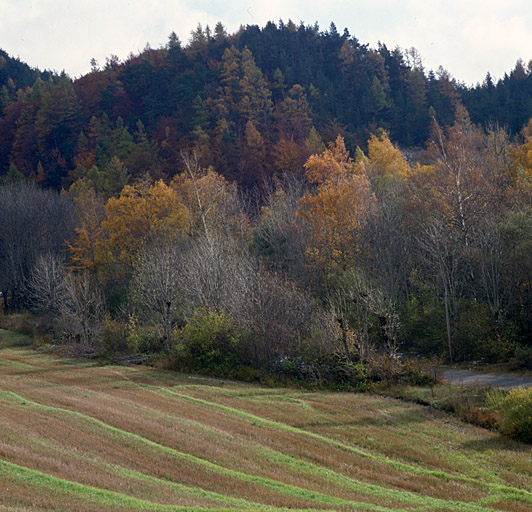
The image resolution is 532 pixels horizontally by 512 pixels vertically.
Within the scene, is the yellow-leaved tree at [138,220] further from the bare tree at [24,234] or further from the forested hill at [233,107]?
the forested hill at [233,107]

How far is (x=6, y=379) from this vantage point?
25.5 m

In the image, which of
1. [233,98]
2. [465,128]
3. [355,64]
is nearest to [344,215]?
[465,128]

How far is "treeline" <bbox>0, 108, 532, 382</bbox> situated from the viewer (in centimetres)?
2647

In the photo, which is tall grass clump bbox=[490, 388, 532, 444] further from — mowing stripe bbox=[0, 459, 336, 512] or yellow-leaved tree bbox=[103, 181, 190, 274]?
yellow-leaved tree bbox=[103, 181, 190, 274]

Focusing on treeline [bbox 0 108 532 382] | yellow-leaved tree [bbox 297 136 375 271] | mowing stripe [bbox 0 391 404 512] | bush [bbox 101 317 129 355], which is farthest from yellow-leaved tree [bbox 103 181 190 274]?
mowing stripe [bbox 0 391 404 512]

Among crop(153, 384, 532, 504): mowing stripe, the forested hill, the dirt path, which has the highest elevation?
the forested hill

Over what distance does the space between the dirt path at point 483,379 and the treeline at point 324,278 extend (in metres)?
1.88

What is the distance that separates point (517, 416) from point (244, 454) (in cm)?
823

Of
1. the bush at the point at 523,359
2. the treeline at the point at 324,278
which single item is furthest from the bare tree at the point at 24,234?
the bush at the point at 523,359

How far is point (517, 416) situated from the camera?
16.1m

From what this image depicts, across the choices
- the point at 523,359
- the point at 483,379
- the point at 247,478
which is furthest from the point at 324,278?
the point at 247,478

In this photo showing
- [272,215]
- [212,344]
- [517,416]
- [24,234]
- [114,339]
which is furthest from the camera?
[24,234]

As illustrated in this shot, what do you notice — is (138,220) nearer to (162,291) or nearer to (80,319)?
(80,319)

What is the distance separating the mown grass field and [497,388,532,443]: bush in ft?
1.71
